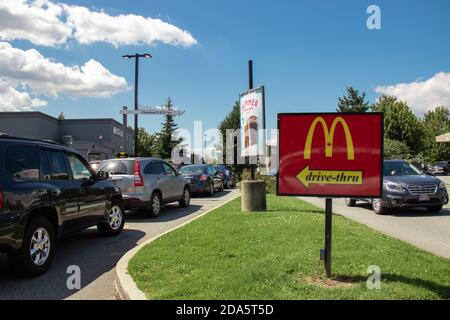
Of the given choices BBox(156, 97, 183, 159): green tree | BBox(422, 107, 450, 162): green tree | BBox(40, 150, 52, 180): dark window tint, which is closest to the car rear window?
BBox(40, 150, 52, 180): dark window tint

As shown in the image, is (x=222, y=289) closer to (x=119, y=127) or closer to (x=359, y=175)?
(x=359, y=175)

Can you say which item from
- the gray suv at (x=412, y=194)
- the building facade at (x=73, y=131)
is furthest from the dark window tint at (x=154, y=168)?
the building facade at (x=73, y=131)

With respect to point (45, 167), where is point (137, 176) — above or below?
below

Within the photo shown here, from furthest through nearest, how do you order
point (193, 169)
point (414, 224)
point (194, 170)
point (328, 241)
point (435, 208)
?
point (193, 169)
point (194, 170)
point (435, 208)
point (414, 224)
point (328, 241)

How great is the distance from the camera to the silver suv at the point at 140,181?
11625 mm

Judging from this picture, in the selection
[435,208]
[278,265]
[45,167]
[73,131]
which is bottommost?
[435,208]

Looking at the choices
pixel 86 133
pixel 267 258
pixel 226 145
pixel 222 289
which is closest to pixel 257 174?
pixel 267 258

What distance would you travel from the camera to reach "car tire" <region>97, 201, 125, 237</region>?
898 centimetres

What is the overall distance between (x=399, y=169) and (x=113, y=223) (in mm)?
8919

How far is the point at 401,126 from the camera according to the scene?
58094 mm

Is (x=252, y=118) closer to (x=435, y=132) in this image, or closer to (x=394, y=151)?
(x=394, y=151)

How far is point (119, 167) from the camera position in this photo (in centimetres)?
1180

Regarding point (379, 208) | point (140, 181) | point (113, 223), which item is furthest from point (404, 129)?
point (113, 223)
